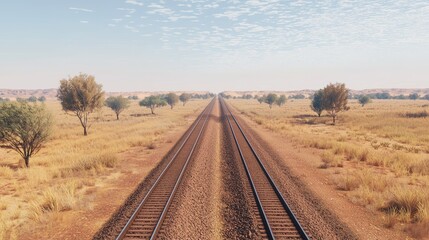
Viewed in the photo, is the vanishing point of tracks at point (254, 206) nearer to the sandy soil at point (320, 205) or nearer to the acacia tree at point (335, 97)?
the sandy soil at point (320, 205)

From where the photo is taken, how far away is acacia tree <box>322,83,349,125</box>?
1778 inches

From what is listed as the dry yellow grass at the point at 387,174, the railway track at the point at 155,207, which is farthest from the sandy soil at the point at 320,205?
the railway track at the point at 155,207

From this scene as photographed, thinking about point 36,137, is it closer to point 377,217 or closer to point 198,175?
point 198,175

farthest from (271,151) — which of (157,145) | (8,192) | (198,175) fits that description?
(8,192)

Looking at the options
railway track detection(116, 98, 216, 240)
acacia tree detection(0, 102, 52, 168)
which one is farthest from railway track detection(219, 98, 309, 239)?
acacia tree detection(0, 102, 52, 168)

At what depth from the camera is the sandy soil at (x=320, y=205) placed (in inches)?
342

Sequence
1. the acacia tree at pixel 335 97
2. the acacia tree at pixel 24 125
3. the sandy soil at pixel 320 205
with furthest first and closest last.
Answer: the acacia tree at pixel 335 97
the acacia tree at pixel 24 125
the sandy soil at pixel 320 205

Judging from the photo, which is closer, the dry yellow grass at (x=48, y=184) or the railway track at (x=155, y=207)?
the railway track at (x=155, y=207)

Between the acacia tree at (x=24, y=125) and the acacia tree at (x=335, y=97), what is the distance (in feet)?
135

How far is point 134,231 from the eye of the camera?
854 cm

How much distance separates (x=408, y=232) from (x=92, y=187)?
13216mm

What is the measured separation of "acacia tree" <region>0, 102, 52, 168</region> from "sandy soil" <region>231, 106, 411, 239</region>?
50.2ft

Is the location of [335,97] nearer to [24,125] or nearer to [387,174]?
[387,174]

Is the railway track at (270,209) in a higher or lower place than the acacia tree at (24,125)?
lower
